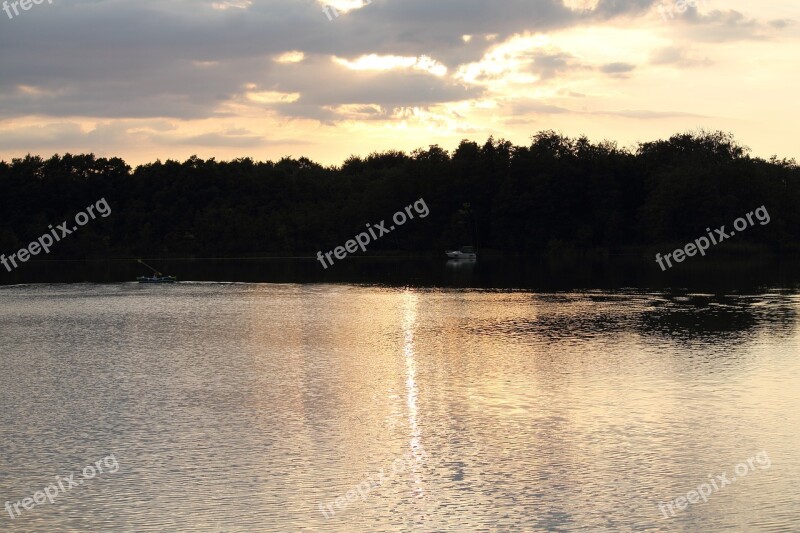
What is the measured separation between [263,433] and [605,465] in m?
6.13

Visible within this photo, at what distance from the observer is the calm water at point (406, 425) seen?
40.8 feet

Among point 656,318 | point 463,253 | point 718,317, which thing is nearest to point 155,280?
point 656,318

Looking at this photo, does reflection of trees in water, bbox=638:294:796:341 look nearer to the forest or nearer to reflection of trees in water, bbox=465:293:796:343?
reflection of trees in water, bbox=465:293:796:343

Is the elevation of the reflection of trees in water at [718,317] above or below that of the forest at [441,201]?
below

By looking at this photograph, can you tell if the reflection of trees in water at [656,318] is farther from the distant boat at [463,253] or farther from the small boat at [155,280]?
the distant boat at [463,253]

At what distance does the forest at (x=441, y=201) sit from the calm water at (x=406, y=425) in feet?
290

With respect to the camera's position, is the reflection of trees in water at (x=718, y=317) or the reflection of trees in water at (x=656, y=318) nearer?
the reflection of trees in water at (x=718, y=317)

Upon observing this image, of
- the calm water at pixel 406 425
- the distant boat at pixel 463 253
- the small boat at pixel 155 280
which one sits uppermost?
the distant boat at pixel 463 253

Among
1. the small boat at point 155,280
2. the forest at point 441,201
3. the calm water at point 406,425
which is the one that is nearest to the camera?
the calm water at point 406,425

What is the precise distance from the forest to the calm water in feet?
290

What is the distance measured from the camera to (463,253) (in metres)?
122

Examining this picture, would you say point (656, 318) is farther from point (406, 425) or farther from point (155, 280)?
point (155, 280)

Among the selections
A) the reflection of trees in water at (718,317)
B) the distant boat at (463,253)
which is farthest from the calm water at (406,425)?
the distant boat at (463,253)

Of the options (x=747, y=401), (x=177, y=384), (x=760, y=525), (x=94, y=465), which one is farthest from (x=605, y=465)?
(x=177, y=384)
